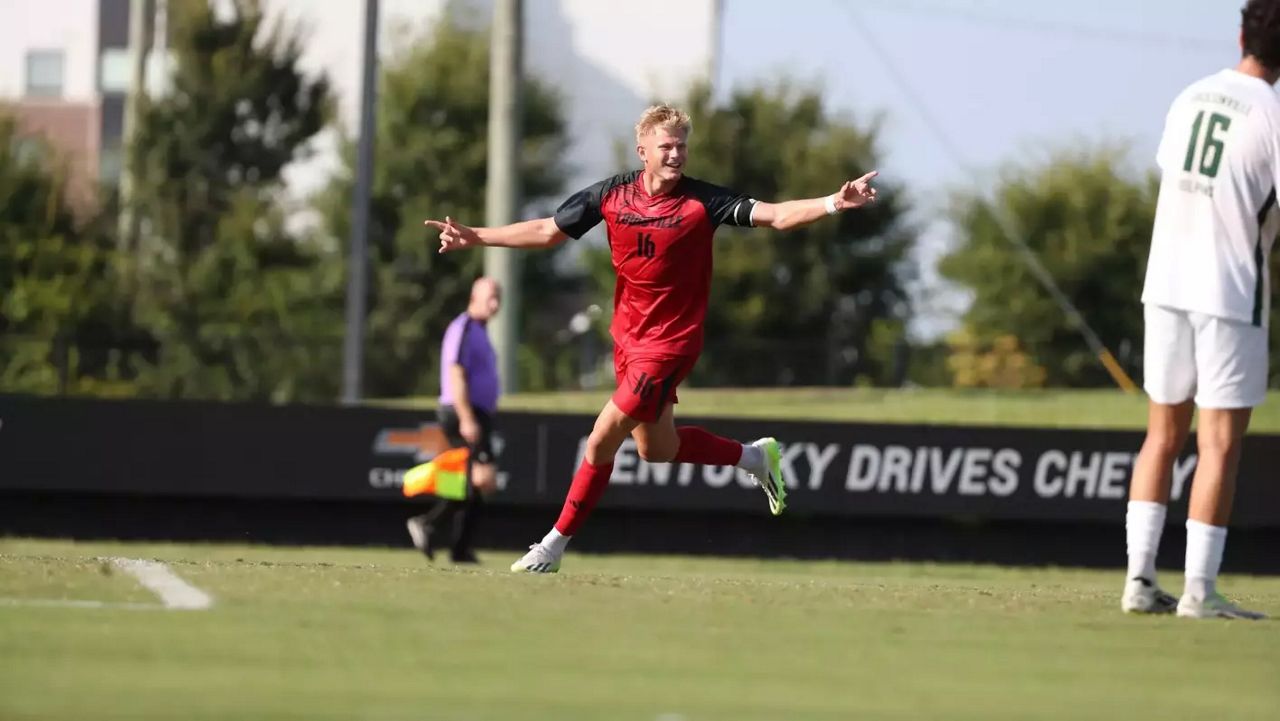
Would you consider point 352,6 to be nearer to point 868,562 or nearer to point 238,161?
point 238,161

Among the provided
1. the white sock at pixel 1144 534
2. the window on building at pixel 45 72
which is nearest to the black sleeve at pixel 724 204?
the white sock at pixel 1144 534

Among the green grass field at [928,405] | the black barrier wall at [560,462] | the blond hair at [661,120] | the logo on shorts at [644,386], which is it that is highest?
the blond hair at [661,120]

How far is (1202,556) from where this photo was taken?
23.9 feet

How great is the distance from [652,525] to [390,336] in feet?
83.5

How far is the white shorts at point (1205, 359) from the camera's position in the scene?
7.11m

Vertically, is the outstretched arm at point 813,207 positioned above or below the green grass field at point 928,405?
above

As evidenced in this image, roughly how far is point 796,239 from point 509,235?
31.1 meters

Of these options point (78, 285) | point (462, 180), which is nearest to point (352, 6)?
point (462, 180)

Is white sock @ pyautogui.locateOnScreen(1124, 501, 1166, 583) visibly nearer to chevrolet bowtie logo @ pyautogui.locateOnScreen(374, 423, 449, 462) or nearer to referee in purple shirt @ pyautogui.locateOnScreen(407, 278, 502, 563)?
referee in purple shirt @ pyautogui.locateOnScreen(407, 278, 502, 563)

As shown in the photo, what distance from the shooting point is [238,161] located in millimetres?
40375

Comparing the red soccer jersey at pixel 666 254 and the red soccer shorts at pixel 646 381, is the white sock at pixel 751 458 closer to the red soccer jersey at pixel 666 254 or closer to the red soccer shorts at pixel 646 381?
the red soccer shorts at pixel 646 381

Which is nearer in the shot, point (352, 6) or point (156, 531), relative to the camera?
point (156, 531)

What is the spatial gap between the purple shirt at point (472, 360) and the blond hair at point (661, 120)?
17.1 ft

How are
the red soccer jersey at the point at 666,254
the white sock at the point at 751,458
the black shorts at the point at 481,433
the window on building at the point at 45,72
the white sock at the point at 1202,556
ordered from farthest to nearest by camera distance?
the window on building at the point at 45,72 < the black shorts at the point at 481,433 < the white sock at the point at 751,458 < the red soccer jersey at the point at 666,254 < the white sock at the point at 1202,556
